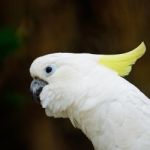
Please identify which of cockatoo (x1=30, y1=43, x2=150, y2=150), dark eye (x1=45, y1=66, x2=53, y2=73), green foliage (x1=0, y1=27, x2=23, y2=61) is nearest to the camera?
cockatoo (x1=30, y1=43, x2=150, y2=150)

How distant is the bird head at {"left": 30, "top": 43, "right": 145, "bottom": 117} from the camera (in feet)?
4.82

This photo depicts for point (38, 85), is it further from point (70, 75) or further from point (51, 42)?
point (51, 42)

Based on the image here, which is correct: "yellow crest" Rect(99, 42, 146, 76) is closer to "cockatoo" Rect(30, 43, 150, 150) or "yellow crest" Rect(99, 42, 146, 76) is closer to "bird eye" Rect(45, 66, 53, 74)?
"cockatoo" Rect(30, 43, 150, 150)

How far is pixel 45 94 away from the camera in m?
1.55

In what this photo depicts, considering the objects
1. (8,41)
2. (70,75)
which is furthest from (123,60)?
(8,41)

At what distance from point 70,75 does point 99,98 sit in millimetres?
116

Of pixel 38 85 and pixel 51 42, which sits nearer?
pixel 38 85

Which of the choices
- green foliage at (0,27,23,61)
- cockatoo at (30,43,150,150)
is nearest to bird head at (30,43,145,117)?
cockatoo at (30,43,150,150)

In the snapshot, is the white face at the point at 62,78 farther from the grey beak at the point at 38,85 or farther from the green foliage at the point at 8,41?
the green foliage at the point at 8,41

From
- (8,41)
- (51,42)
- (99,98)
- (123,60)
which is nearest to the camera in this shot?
(99,98)

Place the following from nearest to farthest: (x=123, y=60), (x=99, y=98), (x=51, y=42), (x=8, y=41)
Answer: (x=99, y=98) → (x=123, y=60) → (x=8, y=41) → (x=51, y=42)

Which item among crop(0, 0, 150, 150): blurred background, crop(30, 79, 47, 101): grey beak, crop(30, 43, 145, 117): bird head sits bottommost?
crop(0, 0, 150, 150): blurred background

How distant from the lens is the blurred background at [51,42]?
10.2ft

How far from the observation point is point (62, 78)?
4.93 feet
